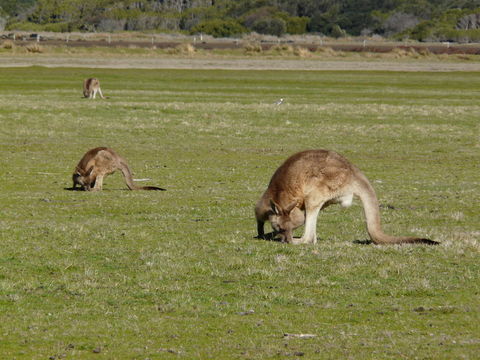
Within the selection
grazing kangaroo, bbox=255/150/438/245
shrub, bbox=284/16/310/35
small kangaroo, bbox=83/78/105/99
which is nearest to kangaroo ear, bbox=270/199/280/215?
grazing kangaroo, bbox=255/150/438/245

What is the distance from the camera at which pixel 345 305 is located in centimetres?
984

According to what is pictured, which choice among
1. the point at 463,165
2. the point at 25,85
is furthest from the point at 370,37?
the point at 463,165

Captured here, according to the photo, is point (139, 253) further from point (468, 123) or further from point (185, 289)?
point (468, 123)

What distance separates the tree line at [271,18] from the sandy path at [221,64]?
2231 inches

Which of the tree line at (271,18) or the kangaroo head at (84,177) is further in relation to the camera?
the tree line at (271,18)

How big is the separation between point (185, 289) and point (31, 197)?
29.2ft

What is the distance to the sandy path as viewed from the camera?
241ft

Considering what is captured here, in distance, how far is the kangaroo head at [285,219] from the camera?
12.6 meters

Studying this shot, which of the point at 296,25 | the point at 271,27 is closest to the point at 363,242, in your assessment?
the point at 271,27

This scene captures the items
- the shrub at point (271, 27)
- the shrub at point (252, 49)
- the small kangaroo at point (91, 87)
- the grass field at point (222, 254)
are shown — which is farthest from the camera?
the shrub at point (271, 27)

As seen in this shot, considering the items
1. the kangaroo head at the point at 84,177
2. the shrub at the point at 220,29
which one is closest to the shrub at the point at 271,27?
the shrub at the point at 220,29

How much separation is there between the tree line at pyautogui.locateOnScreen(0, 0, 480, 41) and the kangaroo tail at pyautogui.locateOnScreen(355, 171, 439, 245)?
12646 cm

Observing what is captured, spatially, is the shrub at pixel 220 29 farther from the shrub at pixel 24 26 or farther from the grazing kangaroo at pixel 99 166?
the grazing kangaroo at pixel 99 166

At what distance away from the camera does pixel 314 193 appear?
12.4 metres
